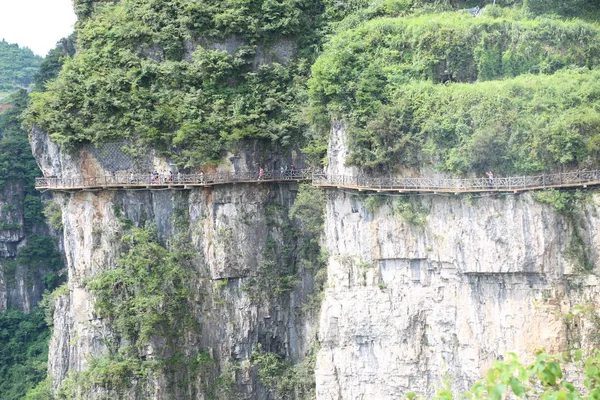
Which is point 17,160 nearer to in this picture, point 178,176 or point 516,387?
point 178,176

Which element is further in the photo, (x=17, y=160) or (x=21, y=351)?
(x=17, y=160)

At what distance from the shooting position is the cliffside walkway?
21.1 metres

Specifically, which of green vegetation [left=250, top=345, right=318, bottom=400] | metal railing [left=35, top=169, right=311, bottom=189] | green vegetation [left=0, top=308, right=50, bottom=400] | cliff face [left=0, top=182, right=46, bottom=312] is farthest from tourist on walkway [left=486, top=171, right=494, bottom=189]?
cliff face [left=0, top=182, right=46, bottom=312]

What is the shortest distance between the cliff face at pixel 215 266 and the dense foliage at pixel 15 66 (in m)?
40.0

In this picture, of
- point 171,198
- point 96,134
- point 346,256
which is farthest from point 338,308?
point 96,134

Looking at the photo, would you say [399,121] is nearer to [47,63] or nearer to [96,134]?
[96,134]

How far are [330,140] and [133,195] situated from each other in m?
6.88

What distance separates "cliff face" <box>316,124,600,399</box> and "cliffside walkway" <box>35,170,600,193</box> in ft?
1.18

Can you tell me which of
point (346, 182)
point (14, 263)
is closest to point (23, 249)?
point (14, 263)

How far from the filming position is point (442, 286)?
918 inches

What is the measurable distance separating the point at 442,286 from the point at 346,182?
402 cm

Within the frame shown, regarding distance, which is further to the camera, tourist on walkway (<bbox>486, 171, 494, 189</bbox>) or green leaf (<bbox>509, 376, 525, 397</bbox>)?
tourist on walkway (<bbox>486, 171, 494, 189</bbox>)

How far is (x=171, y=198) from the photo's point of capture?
1104 inches

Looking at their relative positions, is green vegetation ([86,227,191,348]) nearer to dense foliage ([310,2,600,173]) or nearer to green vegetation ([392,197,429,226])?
dense foliage ([310,2,600,173])
